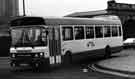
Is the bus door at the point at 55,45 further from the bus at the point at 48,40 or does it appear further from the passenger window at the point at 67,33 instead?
the passenger window at the point at 67,33

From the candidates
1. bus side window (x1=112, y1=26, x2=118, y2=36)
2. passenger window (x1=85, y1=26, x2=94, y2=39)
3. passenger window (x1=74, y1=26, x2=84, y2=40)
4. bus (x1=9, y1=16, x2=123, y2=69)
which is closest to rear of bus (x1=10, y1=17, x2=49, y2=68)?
bus (x1=9, y1=16, x2=123, y2=69)

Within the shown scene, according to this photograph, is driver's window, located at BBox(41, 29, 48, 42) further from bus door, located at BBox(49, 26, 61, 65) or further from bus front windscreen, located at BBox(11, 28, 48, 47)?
bus door, located at BBox(49, 26, 61, 65)

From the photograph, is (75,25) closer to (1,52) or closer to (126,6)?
(1,52)

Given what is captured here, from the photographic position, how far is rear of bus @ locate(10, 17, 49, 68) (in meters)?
16.7

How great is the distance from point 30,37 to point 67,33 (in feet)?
9.68

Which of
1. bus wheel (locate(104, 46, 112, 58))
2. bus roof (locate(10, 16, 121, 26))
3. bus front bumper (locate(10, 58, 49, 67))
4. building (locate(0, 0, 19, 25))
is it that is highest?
building (locate(0, 0, 19, 25))

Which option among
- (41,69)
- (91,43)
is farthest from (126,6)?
(41,69)

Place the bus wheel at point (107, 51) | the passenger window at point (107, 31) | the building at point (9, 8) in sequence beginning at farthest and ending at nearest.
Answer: the building at point (9, 8), the bus wheel at point (107, 51), the passenger window at point (107, 31)

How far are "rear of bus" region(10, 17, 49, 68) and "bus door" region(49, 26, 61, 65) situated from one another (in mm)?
458

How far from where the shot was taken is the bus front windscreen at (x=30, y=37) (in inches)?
661

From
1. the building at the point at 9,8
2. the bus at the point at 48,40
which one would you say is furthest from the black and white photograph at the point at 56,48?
the building at the point at 9,8

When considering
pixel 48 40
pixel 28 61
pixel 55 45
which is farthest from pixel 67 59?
pixel 28 61

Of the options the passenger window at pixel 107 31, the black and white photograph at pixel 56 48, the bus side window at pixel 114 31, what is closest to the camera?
the black and white photograph at pixel 56 48

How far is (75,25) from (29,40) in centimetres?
419
